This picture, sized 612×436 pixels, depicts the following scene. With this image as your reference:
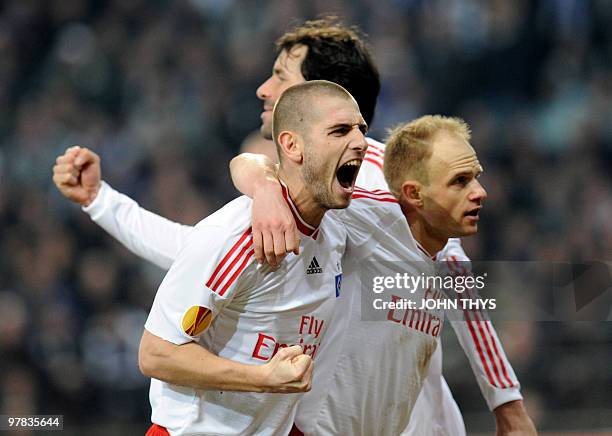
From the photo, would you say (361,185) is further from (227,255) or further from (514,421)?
(514,421)

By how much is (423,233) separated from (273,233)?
0.73 meters

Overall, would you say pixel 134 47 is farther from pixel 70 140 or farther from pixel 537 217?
pixel 537 217

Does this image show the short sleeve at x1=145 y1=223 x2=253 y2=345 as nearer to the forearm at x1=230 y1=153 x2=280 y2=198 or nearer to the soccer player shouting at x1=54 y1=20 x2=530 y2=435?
the forearm at x1=230 y1=153 x2=280 y2=198

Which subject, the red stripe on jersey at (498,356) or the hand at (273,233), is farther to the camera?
the red stripe on jersey at (498,356)

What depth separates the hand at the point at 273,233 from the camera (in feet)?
7.66

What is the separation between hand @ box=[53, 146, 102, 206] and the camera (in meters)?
3.14

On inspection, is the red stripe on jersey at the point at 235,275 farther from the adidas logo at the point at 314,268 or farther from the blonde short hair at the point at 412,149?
the blonde short hair at the point at 412,149

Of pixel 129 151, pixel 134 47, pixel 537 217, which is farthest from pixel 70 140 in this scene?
pixel 537 217

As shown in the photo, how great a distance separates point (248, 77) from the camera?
23.1 ft

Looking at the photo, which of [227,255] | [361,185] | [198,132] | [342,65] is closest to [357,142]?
[227,255]

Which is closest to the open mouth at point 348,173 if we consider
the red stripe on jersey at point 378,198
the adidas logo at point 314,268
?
the adidas logo at point 314,268

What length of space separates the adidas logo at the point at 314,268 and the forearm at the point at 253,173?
22 centimetres

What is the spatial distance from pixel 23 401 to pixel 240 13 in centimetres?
347

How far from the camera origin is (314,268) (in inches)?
101
